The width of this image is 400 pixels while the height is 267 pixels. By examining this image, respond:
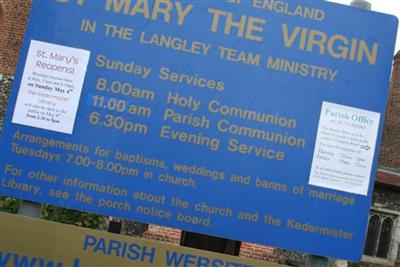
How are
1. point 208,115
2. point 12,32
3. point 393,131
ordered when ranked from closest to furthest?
point 208,115, point 12,32, point 393,131

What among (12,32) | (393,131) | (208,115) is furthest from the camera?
(393,131)

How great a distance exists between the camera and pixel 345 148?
334cm

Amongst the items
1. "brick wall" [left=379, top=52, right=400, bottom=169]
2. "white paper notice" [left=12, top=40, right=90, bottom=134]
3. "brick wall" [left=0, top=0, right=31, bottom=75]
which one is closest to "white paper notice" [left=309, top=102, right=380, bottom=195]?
"white paper notice" [left=12, top=40, right=90, bottom=134]

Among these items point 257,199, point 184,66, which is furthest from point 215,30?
point 257,199

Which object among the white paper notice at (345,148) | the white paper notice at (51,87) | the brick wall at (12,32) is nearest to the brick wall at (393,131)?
the brick wall at (12,32)

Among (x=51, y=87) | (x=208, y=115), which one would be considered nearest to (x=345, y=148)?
(x=208, y=115)

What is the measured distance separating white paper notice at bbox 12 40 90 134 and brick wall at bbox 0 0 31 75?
11.8m

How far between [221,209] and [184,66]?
0.96 meters

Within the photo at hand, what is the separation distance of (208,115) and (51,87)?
1051 mm

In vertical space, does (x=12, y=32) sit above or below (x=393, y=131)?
below

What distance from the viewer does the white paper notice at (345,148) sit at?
3297mm

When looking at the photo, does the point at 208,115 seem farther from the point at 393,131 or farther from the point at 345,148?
the point at 393,131

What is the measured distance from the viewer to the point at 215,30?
3400mm

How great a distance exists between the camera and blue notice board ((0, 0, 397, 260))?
324 centimetres
